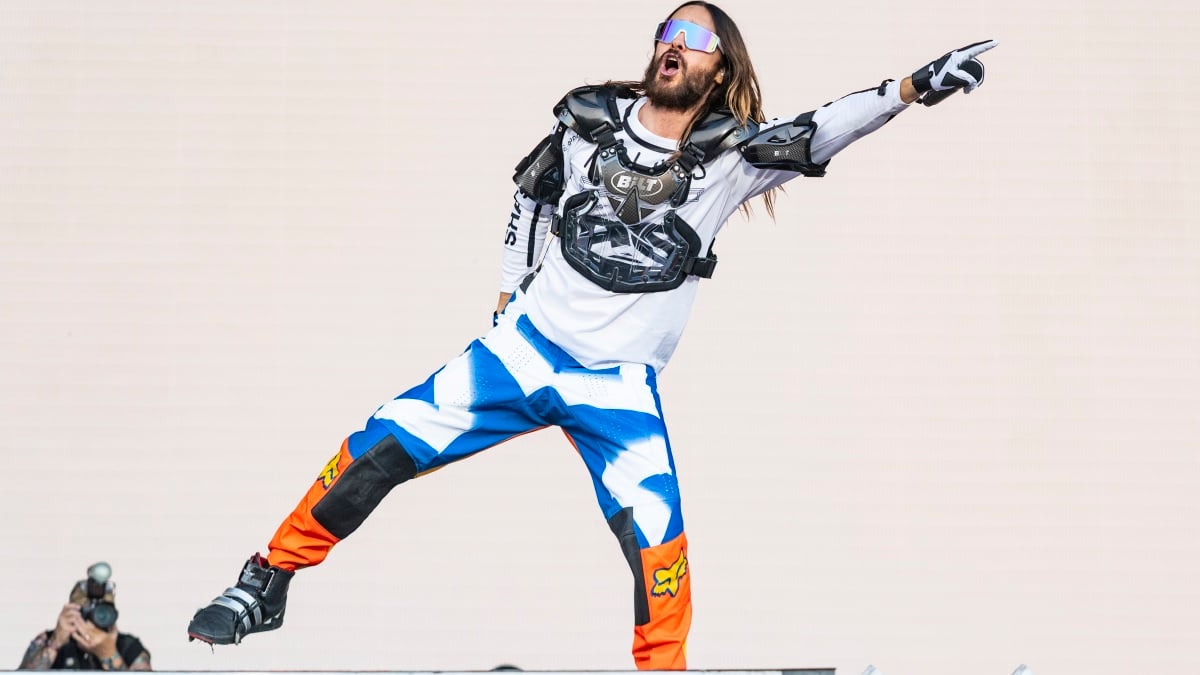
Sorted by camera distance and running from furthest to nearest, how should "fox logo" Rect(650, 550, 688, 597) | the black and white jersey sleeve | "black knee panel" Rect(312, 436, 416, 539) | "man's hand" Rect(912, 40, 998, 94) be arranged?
the black and white jersey sleeve < "black knee panel" Rect(312, 436, 416, 539) < "fox logo" Rect(650, 550, 688, 597) < "man's hand" Rect(912, 40, 998, 94)

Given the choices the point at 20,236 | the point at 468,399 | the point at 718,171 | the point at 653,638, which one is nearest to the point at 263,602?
the point at 468,399

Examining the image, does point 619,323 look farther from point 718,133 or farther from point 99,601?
point 99,601

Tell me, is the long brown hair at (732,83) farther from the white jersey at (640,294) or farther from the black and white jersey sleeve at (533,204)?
the black and white jersey sleeve at (533,204)

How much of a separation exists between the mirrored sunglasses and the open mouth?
34 mm

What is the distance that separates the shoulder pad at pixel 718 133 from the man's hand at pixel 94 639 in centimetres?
245

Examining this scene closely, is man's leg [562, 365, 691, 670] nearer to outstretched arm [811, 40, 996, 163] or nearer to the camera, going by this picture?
outstretched arm [811, 40, 996, 163]

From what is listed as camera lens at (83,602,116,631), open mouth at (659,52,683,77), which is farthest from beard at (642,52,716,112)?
camera lens at (83,602,116,631)

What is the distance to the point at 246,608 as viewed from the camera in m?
3.40

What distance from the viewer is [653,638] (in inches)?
131

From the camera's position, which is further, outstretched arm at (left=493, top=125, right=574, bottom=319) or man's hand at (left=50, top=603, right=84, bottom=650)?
man's hand at (left=50, top=603, right=84, bottom=650)

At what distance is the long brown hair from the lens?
3.46m

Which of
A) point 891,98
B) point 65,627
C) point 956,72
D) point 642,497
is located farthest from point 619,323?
point 65,627

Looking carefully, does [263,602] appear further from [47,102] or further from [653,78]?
[47,102]

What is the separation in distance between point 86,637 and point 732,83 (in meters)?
2.59
